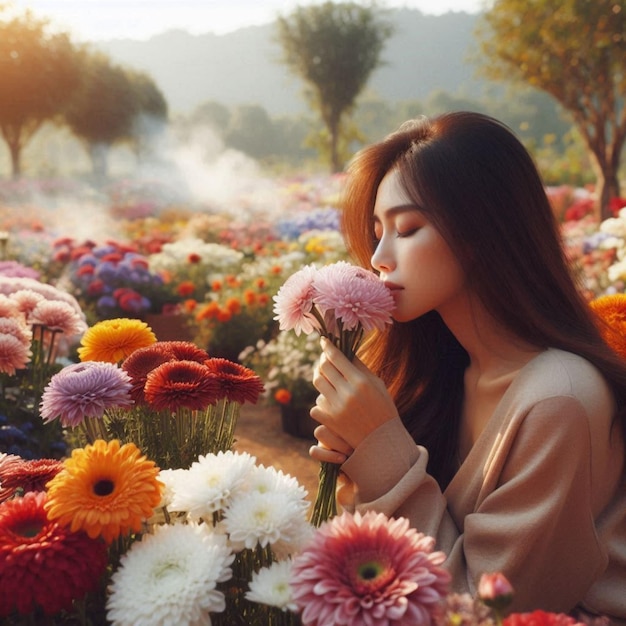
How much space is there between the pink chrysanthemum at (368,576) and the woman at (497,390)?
0.57 meters

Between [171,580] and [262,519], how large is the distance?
0.47 ft

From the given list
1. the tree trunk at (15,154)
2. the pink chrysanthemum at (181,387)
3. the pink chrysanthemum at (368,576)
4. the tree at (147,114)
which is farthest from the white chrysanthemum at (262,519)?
the tree at (147,114)

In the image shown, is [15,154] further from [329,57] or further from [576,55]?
[576,55]

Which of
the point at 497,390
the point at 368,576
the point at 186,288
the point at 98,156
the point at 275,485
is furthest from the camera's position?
the point at 98,156

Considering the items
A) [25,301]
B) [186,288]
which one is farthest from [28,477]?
[186,288]

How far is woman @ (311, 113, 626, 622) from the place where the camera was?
146 centimetres

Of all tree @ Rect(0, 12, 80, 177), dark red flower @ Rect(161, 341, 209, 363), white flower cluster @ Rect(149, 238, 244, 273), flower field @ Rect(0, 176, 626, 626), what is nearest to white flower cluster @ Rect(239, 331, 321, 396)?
flower field @ Rect(0, 176, 626, 626)

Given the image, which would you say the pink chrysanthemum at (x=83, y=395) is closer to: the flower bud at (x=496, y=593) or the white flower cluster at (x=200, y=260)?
the flower bud at (x=496, y=593)

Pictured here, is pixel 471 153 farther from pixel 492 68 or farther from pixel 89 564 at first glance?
pixel 492 68

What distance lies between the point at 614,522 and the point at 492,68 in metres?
11.6

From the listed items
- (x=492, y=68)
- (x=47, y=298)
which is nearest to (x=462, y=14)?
(x=492, y=68)

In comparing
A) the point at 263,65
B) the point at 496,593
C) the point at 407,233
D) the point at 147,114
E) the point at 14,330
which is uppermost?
the point at 263,65

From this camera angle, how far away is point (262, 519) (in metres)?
1.03

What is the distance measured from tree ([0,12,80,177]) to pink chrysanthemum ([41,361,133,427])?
30674 millimetres
